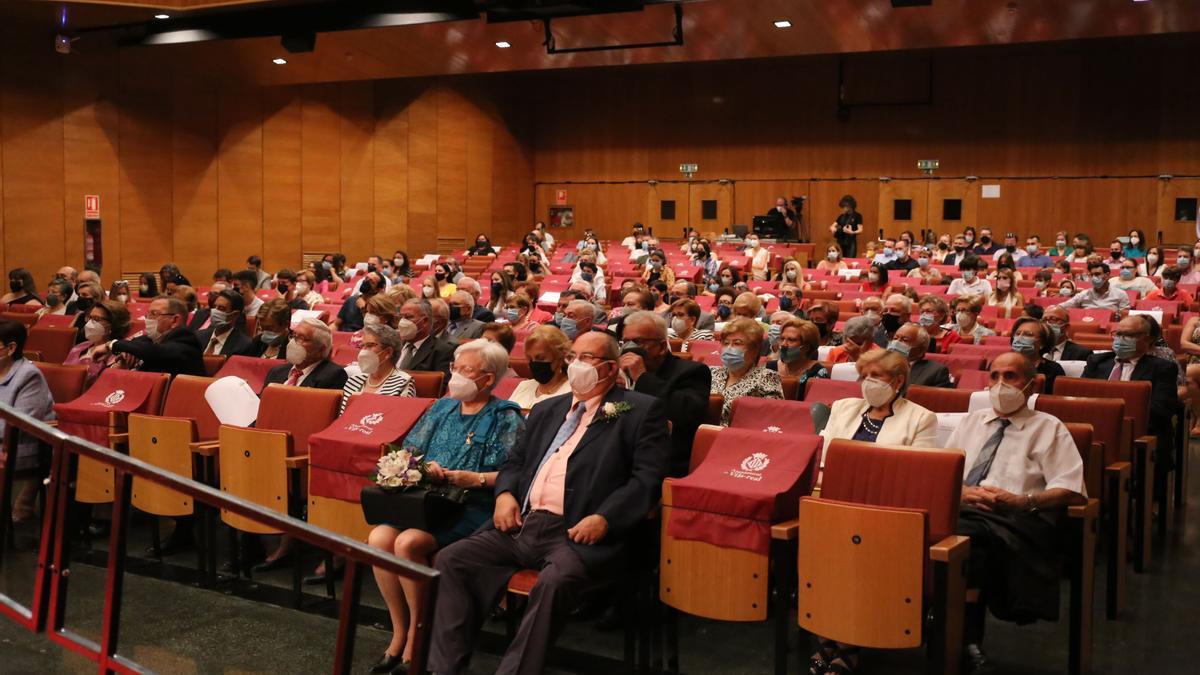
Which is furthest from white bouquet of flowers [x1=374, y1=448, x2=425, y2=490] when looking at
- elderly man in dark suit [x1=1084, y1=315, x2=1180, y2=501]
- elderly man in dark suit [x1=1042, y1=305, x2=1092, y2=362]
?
elderly man in dark suit [x1=1042, y1=305, x2=1092, y2=362]

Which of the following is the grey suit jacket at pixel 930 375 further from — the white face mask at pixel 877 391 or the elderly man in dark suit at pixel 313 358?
the elderly man in dark suit at pixel 313 358

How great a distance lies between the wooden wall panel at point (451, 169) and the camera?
2073 cm

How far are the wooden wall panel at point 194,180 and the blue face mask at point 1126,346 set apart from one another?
14590mm

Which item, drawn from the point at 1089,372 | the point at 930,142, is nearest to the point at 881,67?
the point at 930,142

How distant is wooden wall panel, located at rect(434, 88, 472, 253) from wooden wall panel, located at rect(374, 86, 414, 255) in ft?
2.14

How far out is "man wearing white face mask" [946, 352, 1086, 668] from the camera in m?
3.75

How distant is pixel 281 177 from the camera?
18812 millimetres

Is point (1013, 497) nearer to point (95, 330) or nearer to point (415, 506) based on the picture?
point (415, 506)

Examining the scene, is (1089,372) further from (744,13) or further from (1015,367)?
(744,13)

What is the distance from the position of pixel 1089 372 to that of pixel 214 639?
5.07 m

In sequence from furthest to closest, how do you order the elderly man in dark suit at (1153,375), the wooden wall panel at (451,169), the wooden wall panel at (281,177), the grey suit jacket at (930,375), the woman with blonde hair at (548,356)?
the wooden wall panel at (451,169) < the wooden wall panel at (281,177) < the elderly man in dark suit at (1153,375) < the grey suit jacket at (930,375) < the woman with blonde hair at (548,356)

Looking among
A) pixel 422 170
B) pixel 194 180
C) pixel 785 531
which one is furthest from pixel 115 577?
pixel 422 170

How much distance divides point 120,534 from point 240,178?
16276 millimetres

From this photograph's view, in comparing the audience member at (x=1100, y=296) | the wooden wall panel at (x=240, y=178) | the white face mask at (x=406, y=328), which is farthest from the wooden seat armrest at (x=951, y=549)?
the wooden wall panel at (x=240, y=178)
